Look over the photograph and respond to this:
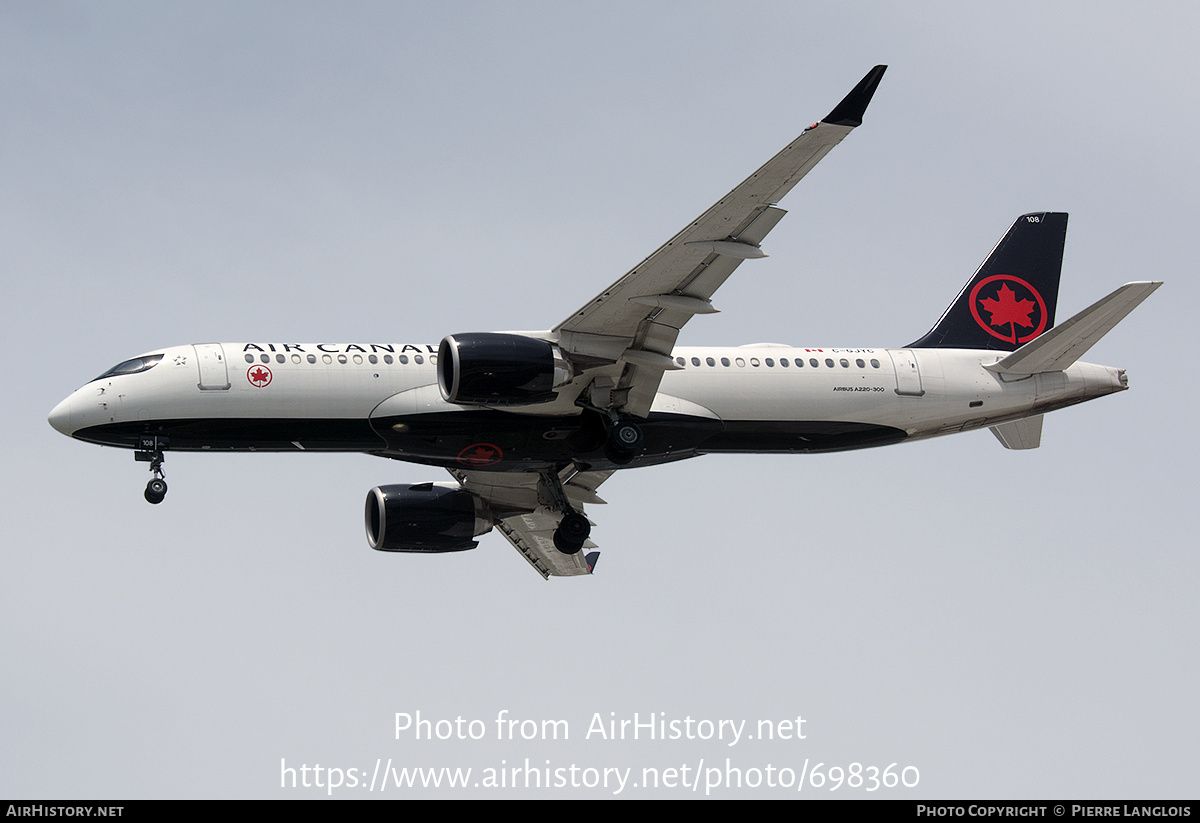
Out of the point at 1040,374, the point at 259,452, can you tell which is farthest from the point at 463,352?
the point at 1040,374

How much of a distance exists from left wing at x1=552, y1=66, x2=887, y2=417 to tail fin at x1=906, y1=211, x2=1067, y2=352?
1002 centimetres

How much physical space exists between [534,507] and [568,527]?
16.9ft

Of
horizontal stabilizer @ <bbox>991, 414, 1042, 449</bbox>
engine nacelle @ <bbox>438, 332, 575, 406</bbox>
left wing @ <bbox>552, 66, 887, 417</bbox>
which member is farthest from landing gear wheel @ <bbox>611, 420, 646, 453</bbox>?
horizontal stabilizer @ <bbox>991, 414, 1042, 449</bbox>

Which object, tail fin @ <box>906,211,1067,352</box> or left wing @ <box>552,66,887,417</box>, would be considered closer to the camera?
left wing @ <box>552,66,887,417</box>

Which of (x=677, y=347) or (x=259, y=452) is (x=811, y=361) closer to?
(x=677, y=347)

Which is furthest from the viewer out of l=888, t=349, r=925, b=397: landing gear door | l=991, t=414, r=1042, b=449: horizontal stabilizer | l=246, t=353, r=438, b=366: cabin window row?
l=991, t=414, r=1042, b=449: horizontal stabilizer

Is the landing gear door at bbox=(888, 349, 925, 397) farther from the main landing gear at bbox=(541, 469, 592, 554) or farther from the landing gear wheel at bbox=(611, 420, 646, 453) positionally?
the main landing gear at bbox=(541, 469, 592, 554)

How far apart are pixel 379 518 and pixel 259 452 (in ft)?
23.4

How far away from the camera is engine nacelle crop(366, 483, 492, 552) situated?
4378 cm

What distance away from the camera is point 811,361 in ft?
133

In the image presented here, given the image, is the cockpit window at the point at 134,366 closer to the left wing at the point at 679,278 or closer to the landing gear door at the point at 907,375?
the left wing at the point at 679,278

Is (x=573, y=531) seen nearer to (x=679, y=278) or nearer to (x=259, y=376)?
(x=679, y=278)

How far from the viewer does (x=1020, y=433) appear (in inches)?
1700

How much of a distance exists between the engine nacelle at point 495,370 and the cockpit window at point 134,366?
7408 mm
